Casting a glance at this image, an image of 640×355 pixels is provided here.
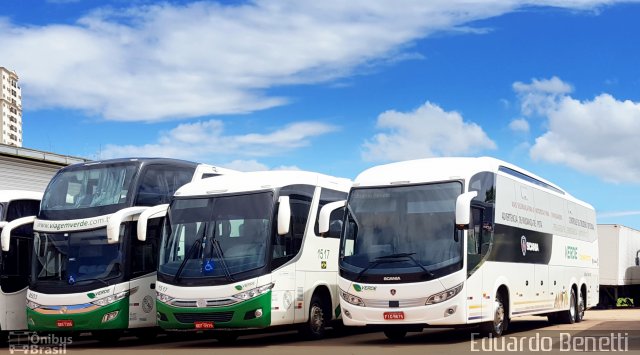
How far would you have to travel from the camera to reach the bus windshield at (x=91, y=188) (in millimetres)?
19188

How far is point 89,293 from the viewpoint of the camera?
18.4 metres

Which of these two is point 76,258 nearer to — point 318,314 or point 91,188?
point 91,188

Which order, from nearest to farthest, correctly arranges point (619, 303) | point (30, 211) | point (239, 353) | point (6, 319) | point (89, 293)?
point (239, 353)
point (89, 293)
point (6, 319)
point (30, 211)
point (619, 303)

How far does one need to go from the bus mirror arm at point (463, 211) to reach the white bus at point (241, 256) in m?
3.17

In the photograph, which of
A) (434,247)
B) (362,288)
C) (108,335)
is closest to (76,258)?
(108,335)

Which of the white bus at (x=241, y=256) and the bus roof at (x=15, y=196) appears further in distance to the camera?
the bus roof at (x=15, y=196)

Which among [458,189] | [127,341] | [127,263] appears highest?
[458,189]

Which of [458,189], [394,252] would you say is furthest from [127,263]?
[458,189]

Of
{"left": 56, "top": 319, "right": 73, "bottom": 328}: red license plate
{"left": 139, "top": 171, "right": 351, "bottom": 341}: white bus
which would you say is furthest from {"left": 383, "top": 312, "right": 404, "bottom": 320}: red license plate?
{"left": 56, "top": 319, "right": 73, "bottom": 328}: red license plate

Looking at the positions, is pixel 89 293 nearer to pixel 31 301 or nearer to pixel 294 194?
pixel 31 301

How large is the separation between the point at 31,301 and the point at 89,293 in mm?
1487

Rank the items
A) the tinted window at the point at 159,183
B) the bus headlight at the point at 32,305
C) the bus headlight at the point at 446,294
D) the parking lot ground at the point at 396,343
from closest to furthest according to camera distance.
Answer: the parking lot ground at the point at 396,343, the bus headlight at the point at 446,294, the bus headlight at the point at 32,305, the tinted window at the point at 159,183

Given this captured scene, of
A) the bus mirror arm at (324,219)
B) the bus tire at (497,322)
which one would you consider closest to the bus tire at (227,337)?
the bus mirror arm at (324,219)

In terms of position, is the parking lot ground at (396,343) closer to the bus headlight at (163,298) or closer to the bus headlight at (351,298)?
the bus headlight at (351,298)
